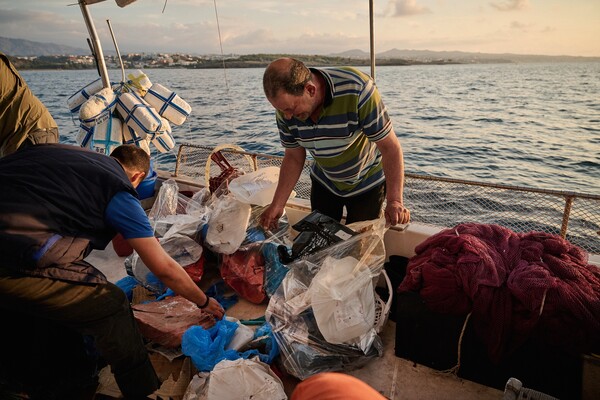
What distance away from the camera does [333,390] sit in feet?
2.50

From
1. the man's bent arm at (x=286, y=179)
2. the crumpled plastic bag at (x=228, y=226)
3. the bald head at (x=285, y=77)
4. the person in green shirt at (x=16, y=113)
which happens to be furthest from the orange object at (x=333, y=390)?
the person in green shirt at (x=16, y=113)

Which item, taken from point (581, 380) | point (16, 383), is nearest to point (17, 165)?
point (16, 383)

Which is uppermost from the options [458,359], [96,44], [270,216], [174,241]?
[96,44]

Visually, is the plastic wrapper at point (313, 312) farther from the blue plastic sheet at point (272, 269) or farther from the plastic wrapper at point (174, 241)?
the plastic wrapper at point (174, 241)

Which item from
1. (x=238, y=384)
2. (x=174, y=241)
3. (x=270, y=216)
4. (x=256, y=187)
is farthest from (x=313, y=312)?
(x=174, y=241)

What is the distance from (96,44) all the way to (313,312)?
3962mm

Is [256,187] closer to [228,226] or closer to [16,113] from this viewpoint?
[228,226]

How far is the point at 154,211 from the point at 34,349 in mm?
1539

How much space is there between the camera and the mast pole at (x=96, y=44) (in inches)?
155

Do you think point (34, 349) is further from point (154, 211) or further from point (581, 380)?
point (581, 380)

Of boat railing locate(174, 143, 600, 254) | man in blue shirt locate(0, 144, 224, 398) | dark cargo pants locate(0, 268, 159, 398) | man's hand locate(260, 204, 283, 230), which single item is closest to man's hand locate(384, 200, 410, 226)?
man's hand locate(260, 204, 283, 230)

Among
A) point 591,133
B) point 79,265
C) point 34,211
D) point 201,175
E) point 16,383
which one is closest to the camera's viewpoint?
point 34,211

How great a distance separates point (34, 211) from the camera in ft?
4.73

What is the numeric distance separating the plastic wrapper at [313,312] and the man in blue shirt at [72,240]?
24.3 inches
